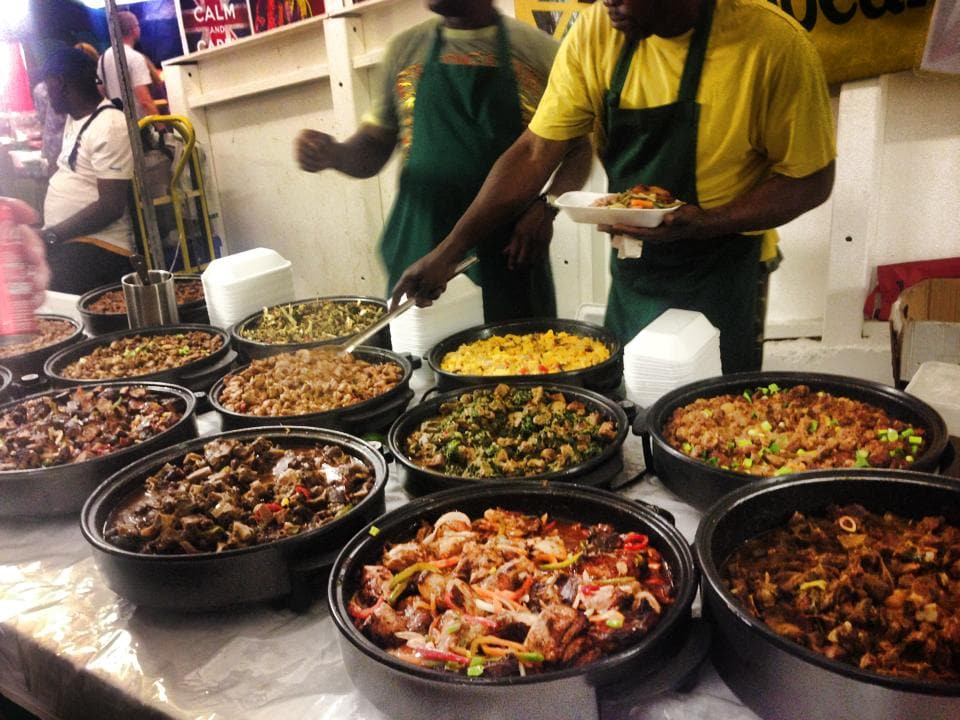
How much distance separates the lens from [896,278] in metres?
3.00

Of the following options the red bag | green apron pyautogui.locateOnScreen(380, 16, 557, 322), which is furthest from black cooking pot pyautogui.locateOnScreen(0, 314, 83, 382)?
the red bag

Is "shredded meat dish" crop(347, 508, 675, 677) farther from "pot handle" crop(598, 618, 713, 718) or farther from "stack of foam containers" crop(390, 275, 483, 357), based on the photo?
"stack of foam containers" crop(390, 275, 483, 357)

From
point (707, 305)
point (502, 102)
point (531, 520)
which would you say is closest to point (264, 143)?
point (502, 102)

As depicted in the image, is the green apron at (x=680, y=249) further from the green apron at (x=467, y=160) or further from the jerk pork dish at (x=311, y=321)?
the jerk pork dish at (x=311, y=321)

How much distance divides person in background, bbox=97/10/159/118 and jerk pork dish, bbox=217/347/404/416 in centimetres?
241

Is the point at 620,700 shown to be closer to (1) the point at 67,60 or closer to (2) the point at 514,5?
(2) the point at 514,5

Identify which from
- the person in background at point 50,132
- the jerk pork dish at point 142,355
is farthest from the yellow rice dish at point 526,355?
the person in background at point 50,132

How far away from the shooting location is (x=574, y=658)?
116cm

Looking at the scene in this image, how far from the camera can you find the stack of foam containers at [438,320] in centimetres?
278

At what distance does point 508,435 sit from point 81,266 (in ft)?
13.3

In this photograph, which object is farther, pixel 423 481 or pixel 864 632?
pixel 423 481

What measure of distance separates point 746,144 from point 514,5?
1.11 m

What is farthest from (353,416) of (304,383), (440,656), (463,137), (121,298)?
(121,298)

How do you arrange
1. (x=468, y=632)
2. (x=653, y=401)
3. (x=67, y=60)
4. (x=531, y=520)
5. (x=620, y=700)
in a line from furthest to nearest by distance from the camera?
(x=67, y=60), (x=653, y=401), (x=531, y=520), (x=468, y=632), (x=620, y=700)
